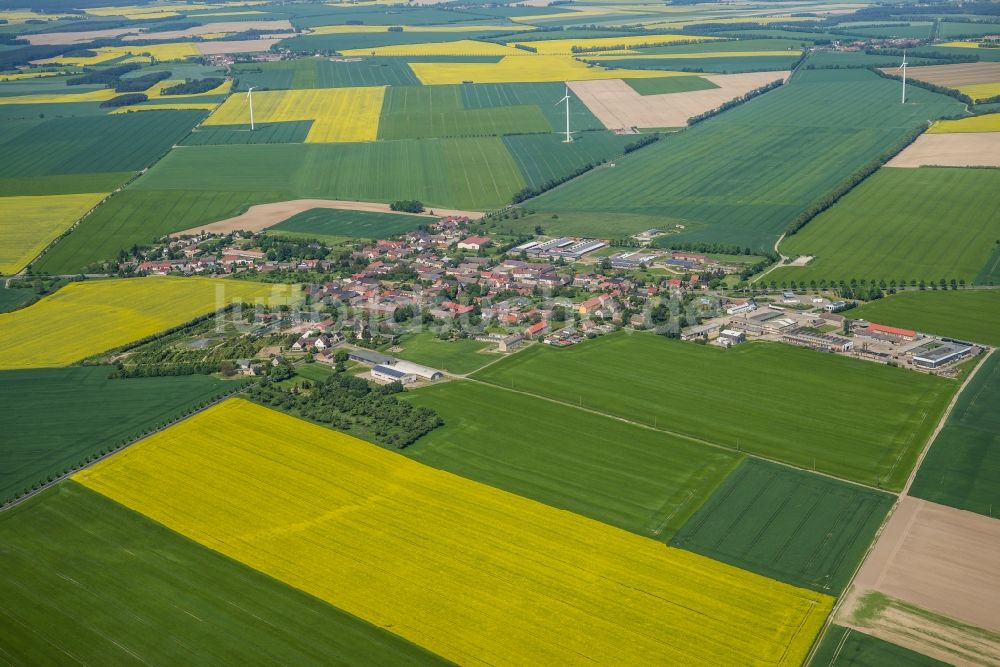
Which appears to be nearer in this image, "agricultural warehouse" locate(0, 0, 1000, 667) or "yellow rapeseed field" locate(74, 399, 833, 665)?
"yellow rapeseed field" locate(74, 399, 833, 665)

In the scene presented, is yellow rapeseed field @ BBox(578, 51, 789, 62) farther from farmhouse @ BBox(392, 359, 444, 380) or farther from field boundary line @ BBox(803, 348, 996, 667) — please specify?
farmhouse @ BBox(392, 359, 444, 380)

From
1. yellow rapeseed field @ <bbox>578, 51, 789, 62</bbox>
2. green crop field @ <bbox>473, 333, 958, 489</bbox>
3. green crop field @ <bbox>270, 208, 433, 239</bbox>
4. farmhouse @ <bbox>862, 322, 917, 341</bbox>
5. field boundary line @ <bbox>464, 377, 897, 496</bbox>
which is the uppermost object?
yellow rapeseed field @ <bbox>578, 51, 789, 62</bbox>

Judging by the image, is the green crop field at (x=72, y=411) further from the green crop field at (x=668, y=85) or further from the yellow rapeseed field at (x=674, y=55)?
the yellow rapeseed field at (x=674, y=55)

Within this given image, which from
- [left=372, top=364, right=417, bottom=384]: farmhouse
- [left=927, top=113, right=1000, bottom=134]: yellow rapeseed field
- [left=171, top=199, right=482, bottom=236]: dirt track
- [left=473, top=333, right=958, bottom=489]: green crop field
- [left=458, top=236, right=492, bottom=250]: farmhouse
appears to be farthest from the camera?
[left=927, top=113, right=1000, bottom=134]: yellow rapeseed field

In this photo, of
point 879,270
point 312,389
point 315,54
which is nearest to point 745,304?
point 879,270

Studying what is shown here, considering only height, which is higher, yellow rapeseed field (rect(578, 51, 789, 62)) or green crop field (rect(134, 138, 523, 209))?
yellow rapeseed field (rect(578, 51, 789, 62))

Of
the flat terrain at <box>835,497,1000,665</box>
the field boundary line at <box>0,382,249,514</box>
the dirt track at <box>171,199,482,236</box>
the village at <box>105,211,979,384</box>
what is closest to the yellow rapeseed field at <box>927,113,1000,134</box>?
the village at <box>105,211,979,384</box>

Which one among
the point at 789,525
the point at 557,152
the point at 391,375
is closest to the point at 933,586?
the point at 789,525

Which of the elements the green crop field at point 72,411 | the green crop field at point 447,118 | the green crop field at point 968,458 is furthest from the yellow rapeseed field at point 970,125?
the green crop field at point 72,411

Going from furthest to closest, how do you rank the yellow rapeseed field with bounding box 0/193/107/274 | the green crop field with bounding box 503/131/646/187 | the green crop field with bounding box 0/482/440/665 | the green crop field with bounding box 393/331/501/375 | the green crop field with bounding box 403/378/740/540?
the green crop field with bounding box 503/131/646/187, the yellow rapeseed field with bounding box 0/193/107/274, the green crop field with bounding box 393/331/501/375, the green crop field with bounding box 403/378/740/540, the green crop field with bounding box 0/482/440/665
